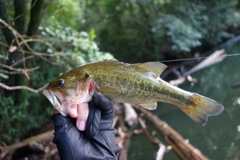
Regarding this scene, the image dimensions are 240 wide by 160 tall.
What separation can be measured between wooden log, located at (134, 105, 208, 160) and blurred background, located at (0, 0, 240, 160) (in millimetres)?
205

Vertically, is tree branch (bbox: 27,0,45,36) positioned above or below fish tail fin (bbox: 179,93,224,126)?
above

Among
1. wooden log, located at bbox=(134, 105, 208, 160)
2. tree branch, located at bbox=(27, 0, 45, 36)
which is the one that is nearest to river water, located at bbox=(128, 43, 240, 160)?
wooden log, located at bbox=(134, 105, 208, 160)

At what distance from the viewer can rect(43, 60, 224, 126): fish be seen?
7.44 feet

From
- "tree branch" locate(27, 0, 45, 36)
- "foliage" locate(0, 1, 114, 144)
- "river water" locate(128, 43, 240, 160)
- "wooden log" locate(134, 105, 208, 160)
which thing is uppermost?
"tree branch" locate(27, 0, 45, 36)

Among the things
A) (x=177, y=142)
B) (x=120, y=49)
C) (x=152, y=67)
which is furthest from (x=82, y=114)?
(x=120, y=49)

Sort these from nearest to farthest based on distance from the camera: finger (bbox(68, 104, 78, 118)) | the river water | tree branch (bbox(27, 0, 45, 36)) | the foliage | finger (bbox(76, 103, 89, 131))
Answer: finger (bbox(68, 104, 78, 118)) → finger (bbox(76, 103, 89, 131)) → the river water → tree branch (bbox(27, 0, 45, 36)) → the foliage

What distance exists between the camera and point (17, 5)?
588 centimetres

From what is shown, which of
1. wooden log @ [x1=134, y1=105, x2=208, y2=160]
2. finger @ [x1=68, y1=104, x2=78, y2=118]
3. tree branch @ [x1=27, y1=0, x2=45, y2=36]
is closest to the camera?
finger @ [x1=68, y1=104, x2=78, y2=118]

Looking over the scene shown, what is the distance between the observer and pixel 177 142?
18.4 feet

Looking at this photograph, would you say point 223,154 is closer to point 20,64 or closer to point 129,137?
point 129,137

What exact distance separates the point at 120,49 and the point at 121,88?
1210 cm

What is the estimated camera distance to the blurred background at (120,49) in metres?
5.89

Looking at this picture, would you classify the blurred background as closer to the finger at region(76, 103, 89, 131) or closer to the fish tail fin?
the fish tail fin

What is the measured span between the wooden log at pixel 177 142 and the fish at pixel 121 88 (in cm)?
256
